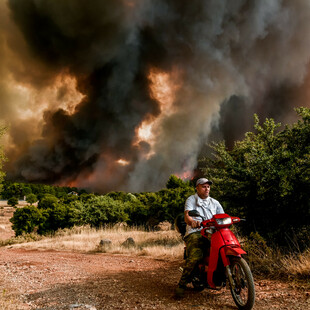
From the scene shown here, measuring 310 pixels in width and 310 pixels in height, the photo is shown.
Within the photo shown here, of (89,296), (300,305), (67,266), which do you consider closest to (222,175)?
(300,305)

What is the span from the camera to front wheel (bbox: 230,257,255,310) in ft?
11.3

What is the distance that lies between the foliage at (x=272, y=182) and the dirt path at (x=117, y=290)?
91.9 inches

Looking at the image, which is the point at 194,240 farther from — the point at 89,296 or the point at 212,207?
the point at 89,296

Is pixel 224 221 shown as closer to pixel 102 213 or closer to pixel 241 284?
pixel 241 284

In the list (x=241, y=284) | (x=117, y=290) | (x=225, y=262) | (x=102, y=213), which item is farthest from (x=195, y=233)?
(x=102, y=213)

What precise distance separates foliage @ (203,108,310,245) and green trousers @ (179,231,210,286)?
2.97 m

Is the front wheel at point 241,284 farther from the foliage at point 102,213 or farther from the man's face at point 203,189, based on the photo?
the foliage at point 102,213

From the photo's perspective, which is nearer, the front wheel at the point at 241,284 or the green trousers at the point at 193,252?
the front wheel at the point at 241,284

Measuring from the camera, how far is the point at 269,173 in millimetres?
6688

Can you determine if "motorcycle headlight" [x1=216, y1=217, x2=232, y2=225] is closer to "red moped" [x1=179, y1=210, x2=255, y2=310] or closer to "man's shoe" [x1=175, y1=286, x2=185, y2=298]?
"red moped" [x1=179, y1=210, x2=255, y2=310]

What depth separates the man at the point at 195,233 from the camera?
4258 mm

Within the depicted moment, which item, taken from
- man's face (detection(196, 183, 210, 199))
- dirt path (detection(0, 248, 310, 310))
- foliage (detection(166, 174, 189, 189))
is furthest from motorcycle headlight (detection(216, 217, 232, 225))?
foliage (detection(166, 174, 189, 189))

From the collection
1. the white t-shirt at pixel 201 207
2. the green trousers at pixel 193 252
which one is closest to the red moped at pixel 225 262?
the green trousers at pixel 193 252

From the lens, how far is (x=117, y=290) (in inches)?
200
